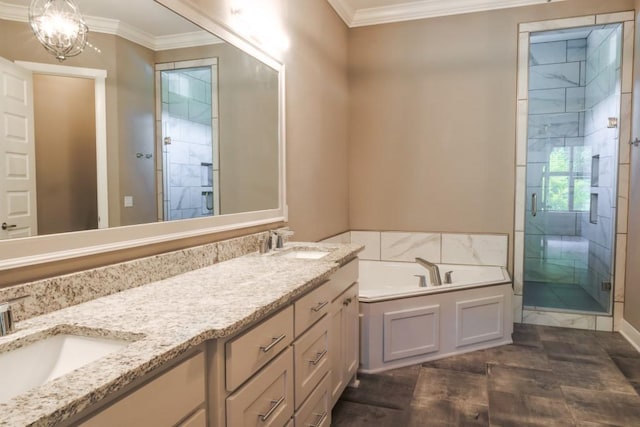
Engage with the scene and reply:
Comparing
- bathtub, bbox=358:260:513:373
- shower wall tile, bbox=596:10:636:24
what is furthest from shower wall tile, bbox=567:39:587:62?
bathtub, bbox=358:260:513:373

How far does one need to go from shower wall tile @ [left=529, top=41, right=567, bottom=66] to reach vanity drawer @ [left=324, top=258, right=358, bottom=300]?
11.0 ft

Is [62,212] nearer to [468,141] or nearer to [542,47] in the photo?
[468,141]

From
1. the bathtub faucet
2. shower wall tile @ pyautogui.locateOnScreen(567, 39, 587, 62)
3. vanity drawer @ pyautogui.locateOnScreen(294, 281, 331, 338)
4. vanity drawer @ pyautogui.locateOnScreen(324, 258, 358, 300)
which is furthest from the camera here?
shower wall tile @ pyautogui.locateOnScreen(567, 39, 587, 62)

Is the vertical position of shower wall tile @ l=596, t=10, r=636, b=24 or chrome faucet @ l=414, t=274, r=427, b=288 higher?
shower wall tile @ l=596, t=10, r=636, b=24

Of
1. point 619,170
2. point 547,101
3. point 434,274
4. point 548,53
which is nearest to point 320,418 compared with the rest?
point 434,274

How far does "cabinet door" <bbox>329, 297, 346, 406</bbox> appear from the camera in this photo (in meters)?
2.00

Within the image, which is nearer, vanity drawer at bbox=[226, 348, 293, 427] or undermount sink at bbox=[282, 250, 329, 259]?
vanity drawer at bbox=[226, 348, 293, 427]

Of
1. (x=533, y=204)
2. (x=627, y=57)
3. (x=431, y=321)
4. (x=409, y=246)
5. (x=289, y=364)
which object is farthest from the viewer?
(x=409, y=246)

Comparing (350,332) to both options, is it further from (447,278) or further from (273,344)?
(447,278)

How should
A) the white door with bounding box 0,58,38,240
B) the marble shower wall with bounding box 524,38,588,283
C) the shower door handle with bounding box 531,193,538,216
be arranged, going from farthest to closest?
the marble shower wall with bounding box 524,38,588,283 → the shower door handle with bounding box 531,193,538,216 → the white door with bounding box 0,58,38,240

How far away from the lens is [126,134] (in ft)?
4.99

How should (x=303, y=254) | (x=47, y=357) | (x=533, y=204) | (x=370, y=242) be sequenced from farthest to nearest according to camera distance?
(x=370, y=242)
(x=533, y=204)
(x=303, y=254)
(x=47, y=357)

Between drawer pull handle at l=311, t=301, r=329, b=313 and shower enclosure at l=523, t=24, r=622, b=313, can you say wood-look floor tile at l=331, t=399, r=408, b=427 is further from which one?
shower enclosure at l=523, t=24, r=622, b=313

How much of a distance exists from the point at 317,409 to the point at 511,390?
1.38 m
